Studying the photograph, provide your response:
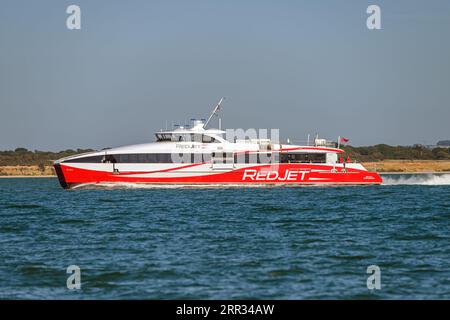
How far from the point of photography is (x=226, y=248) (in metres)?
22.5

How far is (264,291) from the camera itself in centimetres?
1652

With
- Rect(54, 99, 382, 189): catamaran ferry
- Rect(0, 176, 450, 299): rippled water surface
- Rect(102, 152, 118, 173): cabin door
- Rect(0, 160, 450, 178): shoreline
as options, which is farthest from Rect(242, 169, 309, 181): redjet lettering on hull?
Rect(0, 160, 450, 178): shoreline

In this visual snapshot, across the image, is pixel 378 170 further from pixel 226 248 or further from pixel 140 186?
pixel 226 248

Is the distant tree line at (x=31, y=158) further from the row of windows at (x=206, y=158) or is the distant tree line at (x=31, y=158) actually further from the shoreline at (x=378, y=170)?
the row of windows at (x=206, y=158)

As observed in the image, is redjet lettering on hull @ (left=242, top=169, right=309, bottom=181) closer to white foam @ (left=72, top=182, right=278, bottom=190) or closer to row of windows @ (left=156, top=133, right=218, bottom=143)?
white foam @ (left=72, top=182, right=278, bottom=190)

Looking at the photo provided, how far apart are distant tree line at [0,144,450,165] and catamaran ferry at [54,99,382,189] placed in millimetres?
68360

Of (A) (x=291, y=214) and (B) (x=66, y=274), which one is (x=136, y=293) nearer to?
(B) (x=66, y=274)

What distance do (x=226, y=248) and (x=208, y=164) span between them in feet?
91.3

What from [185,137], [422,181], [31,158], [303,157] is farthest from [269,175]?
[31,158]

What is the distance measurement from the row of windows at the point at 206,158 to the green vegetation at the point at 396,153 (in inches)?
2794

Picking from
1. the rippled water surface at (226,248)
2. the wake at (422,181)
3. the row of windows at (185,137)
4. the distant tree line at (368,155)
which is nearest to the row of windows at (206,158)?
the row of windows at (185,137)

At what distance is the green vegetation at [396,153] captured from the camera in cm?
12569
